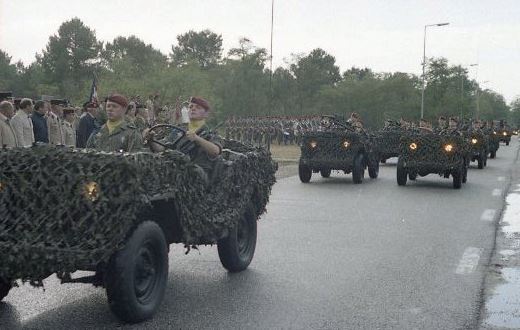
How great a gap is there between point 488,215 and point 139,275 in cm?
808

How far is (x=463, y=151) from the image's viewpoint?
1780 cm

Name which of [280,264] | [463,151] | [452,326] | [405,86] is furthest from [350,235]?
[405,86]

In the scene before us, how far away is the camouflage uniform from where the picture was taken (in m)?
6.66

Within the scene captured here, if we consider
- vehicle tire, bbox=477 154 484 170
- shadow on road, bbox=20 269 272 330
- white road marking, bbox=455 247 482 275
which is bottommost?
vehicle tire, bbox=477 154 484 170

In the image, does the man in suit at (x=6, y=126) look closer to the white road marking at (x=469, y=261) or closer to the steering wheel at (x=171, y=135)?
the steering wheel at (x=171, y=135)

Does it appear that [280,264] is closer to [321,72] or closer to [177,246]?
[177,246]

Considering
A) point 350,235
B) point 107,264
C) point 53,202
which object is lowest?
point 350,235

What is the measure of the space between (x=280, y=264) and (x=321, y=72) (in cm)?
9011

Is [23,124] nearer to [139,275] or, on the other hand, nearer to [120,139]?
[120,139]

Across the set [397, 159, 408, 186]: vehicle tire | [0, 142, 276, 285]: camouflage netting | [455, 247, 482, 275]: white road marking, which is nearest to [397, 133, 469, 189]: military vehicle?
[397, 159, 408, 186]: vehicle tire

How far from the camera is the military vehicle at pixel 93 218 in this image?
17.0 feet

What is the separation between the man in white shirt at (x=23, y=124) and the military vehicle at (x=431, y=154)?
27.7 ft

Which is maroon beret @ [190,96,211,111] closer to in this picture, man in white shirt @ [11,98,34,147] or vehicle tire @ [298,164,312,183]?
man in white shirt @ [11,98,34,147]

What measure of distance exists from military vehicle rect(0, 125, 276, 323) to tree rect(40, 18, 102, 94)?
80606mm
